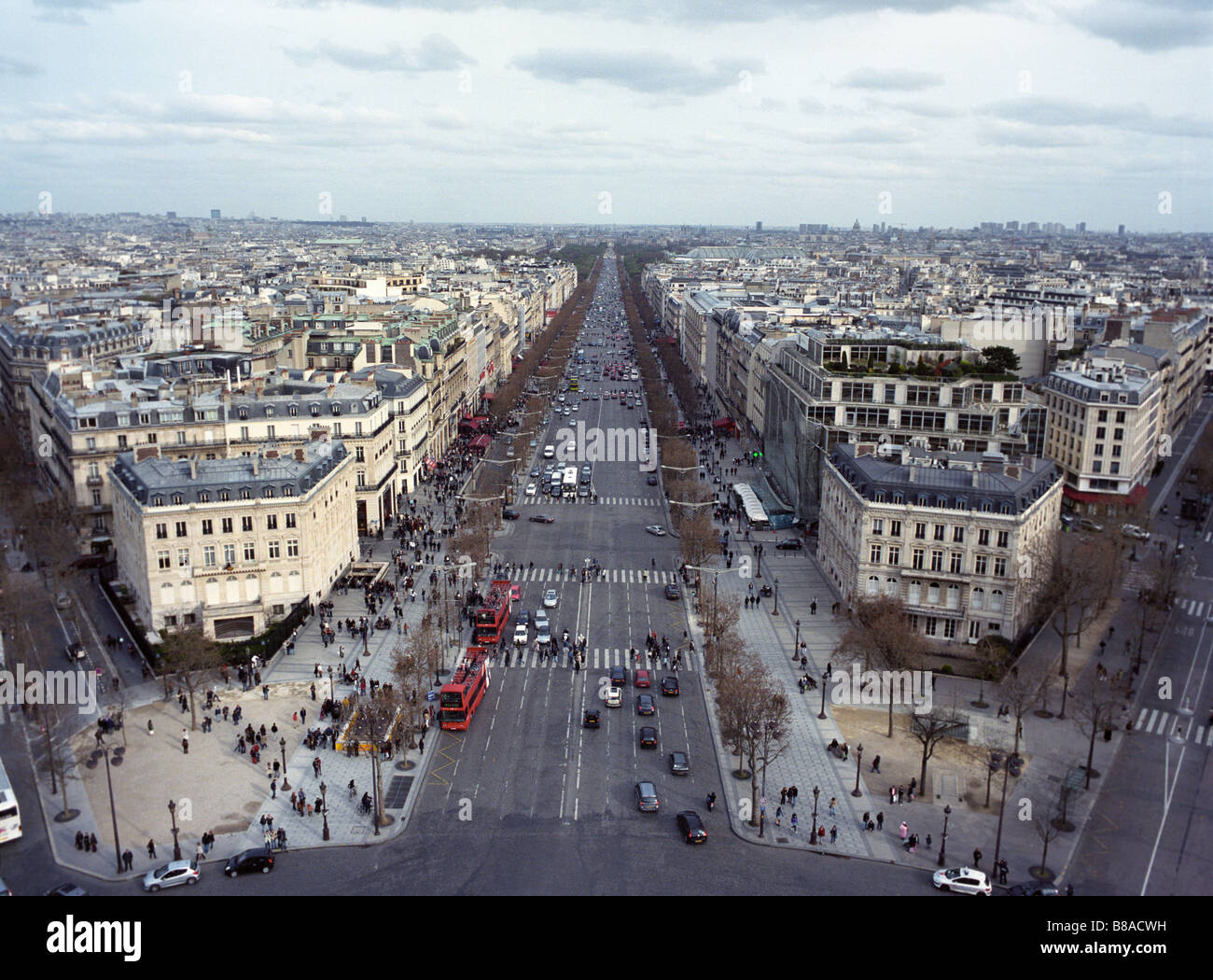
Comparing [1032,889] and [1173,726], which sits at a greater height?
[1032,889]

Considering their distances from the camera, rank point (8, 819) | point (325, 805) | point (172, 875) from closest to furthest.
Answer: point (172, 875), point (8, 819), point (325, 805)

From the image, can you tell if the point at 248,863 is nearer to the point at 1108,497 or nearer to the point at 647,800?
the point at 647,800

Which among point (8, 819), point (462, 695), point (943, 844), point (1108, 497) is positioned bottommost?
point (943, 844)

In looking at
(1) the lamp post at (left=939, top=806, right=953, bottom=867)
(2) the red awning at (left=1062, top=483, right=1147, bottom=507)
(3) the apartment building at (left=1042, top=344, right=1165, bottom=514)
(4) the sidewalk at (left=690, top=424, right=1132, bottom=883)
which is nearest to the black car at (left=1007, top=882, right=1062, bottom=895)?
(4) the sidewalk at (left=690, top=424, right=1132, bottom=883)

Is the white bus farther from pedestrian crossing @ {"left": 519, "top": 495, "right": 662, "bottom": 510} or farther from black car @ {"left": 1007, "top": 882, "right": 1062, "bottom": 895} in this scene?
pedestrian crossing @ {"left": 519, "top": 495, "right": 662, "bottom": 510}

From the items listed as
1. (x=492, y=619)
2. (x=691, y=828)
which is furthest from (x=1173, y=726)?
(x=492, y=619)

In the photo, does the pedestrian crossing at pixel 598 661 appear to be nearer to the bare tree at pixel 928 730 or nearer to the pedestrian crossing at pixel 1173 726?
the bare tree at pixel 928 730

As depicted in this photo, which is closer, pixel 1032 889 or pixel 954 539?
pixel 1032 889
